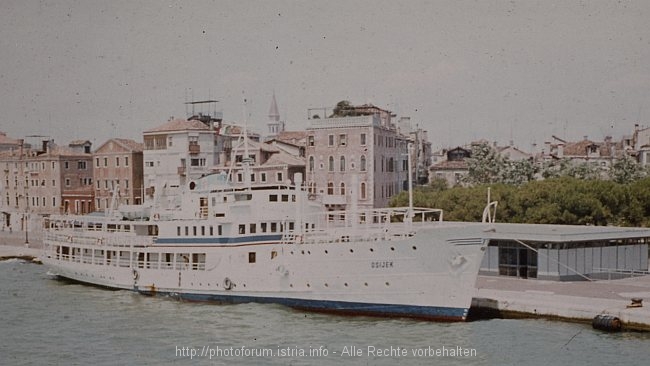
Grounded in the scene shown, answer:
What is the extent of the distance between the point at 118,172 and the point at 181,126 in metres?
6.53

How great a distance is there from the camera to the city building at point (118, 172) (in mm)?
50125

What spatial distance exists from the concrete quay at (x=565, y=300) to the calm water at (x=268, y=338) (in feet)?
1.54

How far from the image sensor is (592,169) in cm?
4591

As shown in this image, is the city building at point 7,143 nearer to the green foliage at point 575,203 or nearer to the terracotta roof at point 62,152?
the terracotta roof at point 62,152

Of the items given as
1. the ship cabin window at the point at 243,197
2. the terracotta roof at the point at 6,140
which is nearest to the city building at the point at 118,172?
the terracotta roof at the point at 6,140

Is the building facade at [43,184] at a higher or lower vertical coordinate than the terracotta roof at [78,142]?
lower

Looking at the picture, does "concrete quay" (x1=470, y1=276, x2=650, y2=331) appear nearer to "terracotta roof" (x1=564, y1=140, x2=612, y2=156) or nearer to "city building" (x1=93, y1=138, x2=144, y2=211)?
"terracotta roof" (x1=564, y1=140, x2=612, y2=156)

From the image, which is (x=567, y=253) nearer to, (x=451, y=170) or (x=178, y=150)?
(x=178, y=150)

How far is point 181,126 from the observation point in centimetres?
4741

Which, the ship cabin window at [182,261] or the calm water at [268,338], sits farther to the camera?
the ship cabin window at [182,261]

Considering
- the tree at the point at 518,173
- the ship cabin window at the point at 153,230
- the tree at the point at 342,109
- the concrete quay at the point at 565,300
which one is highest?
the tree at the point at 342,109

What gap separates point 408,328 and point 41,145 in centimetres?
4134

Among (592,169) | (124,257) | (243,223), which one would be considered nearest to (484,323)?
(243,223)

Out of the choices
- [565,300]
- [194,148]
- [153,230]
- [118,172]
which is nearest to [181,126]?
[194,148]
